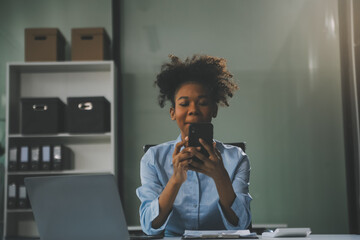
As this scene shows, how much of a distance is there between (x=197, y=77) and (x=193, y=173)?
0.52 meters

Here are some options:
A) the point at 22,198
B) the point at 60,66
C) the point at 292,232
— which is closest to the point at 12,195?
the point at 22,198

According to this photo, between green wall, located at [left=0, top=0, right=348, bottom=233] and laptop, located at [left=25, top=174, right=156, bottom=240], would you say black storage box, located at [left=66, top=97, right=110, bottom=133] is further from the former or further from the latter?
laptop, located at [left=25, top=174, right=156, bottom=240]

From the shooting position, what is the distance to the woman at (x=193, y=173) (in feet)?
5.78

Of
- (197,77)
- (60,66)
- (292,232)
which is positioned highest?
(60,66)

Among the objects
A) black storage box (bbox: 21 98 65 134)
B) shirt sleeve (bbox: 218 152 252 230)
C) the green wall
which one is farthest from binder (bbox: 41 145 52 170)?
shirt sleeve (bbox: 218 152 252 230)

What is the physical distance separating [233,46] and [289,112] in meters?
0.74

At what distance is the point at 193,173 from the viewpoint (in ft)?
6.37

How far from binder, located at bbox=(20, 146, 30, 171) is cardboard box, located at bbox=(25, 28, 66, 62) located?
723mm

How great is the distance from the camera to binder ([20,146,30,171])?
133 inches

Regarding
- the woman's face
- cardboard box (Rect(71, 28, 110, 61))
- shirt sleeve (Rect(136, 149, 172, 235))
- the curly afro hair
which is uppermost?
cardboard box (Rect(71, 28, 110, 61))

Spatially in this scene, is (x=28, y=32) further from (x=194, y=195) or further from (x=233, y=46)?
(x=194, y=195)

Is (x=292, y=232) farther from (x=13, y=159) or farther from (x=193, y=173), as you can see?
(x=13, y=159)

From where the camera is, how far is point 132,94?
3711mm

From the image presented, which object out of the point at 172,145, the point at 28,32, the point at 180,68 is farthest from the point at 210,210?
the point at 28,32
